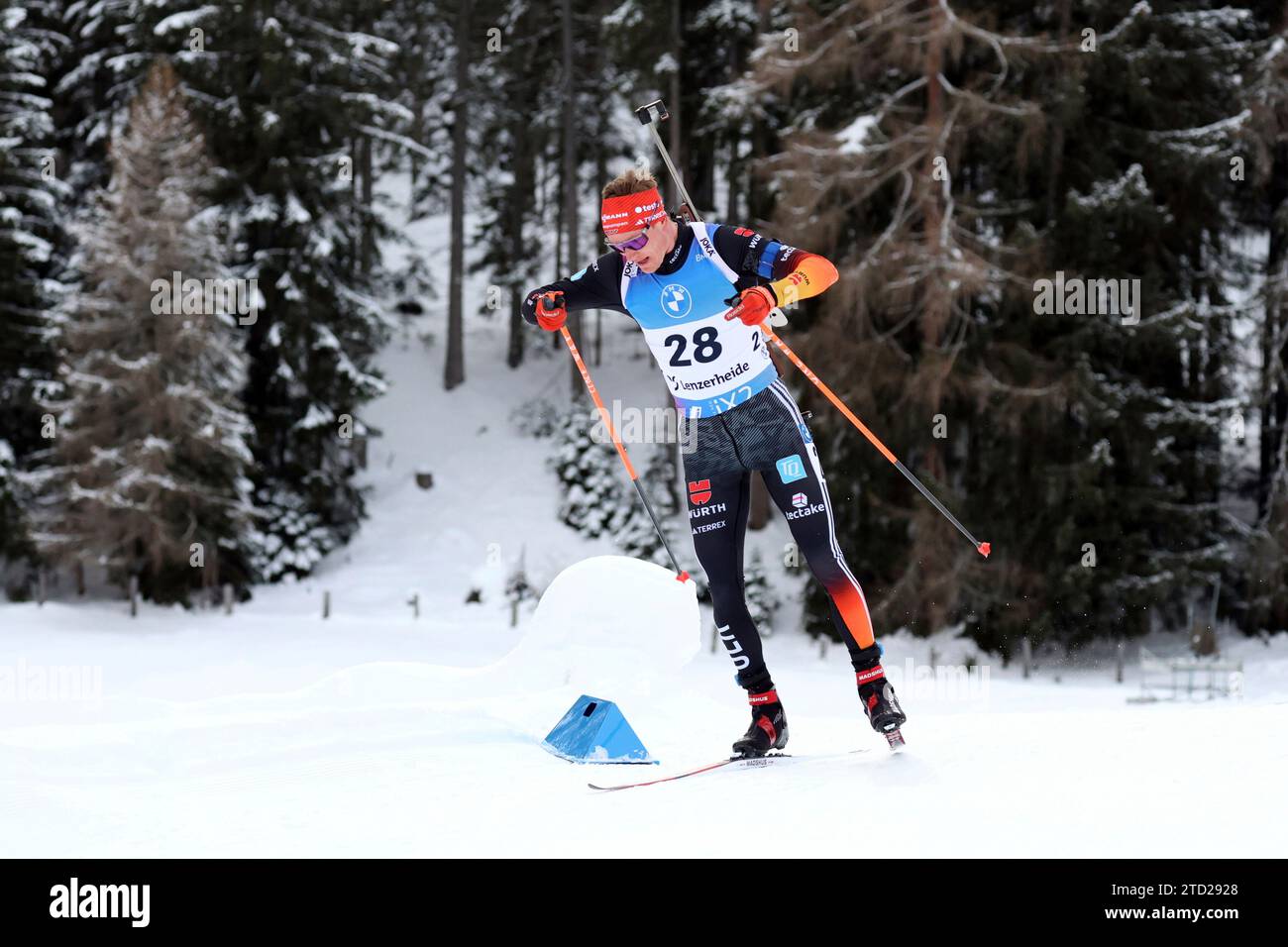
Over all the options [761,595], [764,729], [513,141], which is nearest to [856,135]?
[761,595]

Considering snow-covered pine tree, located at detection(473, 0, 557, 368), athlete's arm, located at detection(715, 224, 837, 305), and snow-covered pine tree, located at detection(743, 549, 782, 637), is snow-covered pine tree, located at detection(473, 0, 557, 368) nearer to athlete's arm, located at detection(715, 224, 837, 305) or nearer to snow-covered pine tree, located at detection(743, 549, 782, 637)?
snow-covered pine tree, located at detection(743, 549, 782, 637)

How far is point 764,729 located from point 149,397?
15.0 meters

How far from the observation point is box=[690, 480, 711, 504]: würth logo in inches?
191

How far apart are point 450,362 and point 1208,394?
49.9 feet

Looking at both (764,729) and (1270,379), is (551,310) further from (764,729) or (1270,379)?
(1270,379)

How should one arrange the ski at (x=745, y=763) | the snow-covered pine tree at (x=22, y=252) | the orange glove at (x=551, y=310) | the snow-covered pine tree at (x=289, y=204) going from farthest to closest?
the snow-covered pine tree at (x=289, y=204)
the snow-covered pine tree at (x=22, y=252)
the orange glove at (x=551, y=310)
the ski at (x=745, y=763)

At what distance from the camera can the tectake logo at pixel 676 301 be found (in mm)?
4691

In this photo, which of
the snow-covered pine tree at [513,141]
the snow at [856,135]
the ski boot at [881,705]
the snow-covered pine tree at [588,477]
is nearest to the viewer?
the ski boot at [881,705]

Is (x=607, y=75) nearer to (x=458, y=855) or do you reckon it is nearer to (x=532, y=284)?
(x=532, y=284)

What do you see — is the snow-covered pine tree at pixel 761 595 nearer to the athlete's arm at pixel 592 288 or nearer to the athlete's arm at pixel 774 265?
the athlete's arm at pixel 592 288

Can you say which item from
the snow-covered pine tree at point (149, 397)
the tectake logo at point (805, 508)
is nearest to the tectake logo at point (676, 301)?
the tectake logo at point (805, 508)

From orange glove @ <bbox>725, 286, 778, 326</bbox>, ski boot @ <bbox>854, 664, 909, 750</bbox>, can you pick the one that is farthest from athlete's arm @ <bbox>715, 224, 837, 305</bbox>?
ski boot @ <bbox>854, 664, 909, 750</bbox>

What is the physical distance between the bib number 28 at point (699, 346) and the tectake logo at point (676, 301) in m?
0.08
